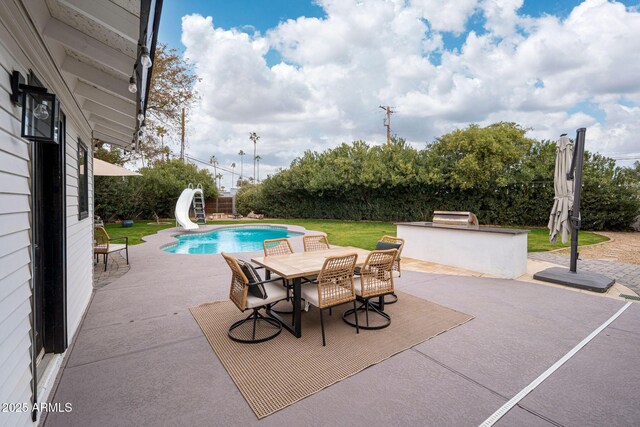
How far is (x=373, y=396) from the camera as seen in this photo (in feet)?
7.09

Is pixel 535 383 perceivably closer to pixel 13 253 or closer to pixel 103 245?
pixel 13 253

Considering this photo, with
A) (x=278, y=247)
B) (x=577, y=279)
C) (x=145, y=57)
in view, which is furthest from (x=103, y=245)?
(x=577, y=279)

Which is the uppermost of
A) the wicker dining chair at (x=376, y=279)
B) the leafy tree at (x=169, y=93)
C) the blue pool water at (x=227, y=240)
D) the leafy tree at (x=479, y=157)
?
the leafy tree at (x=169, y=93)

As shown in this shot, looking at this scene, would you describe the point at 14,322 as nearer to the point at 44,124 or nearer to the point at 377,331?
the point at 44,124

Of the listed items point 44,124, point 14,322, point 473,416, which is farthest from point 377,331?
point 44,124

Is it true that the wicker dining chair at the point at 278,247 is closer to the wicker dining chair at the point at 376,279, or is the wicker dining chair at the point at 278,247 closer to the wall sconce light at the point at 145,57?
the wicker dining chair at the point at 376,279

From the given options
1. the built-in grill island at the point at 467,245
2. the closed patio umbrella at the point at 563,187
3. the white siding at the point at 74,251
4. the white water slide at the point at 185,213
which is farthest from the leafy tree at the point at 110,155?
the closed patio umbrella at the point at 563,187

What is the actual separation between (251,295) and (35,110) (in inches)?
86.1

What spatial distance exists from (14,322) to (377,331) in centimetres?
288

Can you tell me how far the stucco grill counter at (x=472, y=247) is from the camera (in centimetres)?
534

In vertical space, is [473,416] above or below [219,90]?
below

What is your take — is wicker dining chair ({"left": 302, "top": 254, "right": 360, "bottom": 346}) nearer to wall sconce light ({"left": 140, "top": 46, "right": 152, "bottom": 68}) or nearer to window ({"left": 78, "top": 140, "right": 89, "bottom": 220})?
wall sconce light ({"left": 140, "top": 46, "right": 152, "bottom": 68})

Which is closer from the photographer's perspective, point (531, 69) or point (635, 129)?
point (531, 69)

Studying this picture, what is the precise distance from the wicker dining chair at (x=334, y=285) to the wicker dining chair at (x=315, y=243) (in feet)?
4.73
